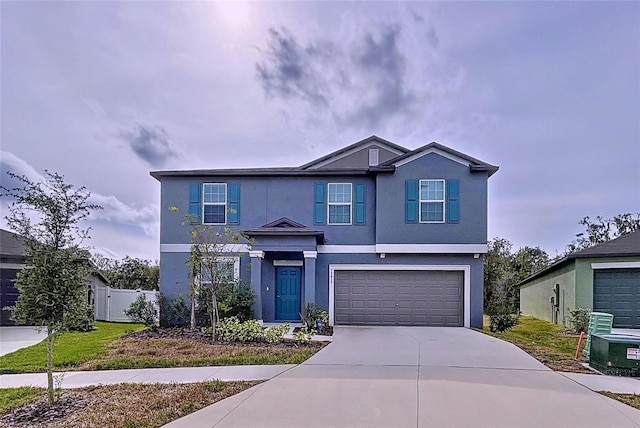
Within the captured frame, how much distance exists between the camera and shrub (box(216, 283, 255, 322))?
587 inches

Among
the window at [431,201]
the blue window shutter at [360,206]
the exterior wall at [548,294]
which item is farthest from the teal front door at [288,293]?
the exterior wall at [548,294]

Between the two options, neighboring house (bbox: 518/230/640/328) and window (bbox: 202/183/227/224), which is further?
window (bbox: 202/183/227/224)

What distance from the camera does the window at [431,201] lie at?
16375 millimetres

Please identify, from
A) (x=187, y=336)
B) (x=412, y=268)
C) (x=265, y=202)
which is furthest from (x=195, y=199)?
(x=412, y=268)

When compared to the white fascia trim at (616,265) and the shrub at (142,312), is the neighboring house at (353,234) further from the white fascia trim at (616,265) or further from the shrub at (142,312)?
the white fascia trim at (616,265)

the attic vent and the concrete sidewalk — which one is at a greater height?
the attic vent

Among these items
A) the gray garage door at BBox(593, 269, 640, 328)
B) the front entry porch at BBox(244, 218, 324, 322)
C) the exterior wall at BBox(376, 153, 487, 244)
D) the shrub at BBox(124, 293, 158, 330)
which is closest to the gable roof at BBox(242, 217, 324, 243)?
the front entry porch at BBox(244, 218, 324, 322)

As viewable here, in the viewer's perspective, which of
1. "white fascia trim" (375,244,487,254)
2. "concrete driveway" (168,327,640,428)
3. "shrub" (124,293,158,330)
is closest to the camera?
"concrete driveway" (168,327,640,428)

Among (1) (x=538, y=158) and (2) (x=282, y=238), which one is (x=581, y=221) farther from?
(2) (x=282, y=238)

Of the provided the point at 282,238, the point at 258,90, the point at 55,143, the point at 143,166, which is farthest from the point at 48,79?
the point at 282,238

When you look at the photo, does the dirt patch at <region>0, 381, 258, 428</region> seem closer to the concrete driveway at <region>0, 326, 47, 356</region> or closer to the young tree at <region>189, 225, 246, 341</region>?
the young tree at <region>189, 225, 246, 341</region>

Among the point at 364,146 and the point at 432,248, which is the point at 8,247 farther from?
the point at 432,248

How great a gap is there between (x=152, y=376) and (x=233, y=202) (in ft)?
29.9

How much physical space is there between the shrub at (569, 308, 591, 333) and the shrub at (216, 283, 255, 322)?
1133 cm
